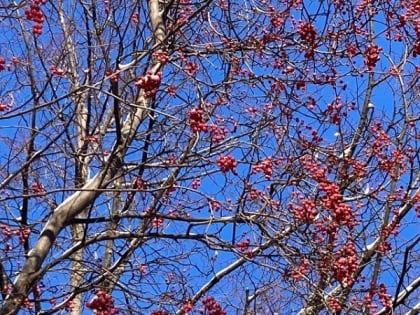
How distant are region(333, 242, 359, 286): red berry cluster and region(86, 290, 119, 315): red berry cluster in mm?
1481

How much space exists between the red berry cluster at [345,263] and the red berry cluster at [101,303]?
148 cm

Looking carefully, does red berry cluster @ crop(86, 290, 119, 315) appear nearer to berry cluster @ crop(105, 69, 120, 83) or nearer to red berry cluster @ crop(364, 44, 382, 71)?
berry cluster @ crop(105, 69, 120, 83)

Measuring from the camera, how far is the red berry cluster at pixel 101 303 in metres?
4.84

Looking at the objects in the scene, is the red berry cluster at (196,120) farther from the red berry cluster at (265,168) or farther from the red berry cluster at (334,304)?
the red berry cluster at (334,304)

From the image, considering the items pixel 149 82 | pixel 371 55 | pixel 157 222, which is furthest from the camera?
pixel 371 55

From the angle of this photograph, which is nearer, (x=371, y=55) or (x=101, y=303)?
(x=101, y=303)

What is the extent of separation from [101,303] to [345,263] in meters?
1.61

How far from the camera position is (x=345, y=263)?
17.0ft

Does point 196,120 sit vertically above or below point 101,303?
above

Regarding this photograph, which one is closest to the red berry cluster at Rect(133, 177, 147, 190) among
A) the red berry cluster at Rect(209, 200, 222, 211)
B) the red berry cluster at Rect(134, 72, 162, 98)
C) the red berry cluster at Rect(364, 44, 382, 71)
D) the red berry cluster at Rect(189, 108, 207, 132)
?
the red berry cluster at Rect(209, 200, 222, 211)

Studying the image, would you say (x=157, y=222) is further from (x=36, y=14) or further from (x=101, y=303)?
(x=36, y=14)

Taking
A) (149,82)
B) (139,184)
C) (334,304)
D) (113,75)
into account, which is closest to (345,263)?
(334,304)

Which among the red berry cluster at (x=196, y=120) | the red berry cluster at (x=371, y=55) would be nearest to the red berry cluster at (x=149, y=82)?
the red berry cluster at (x=196, y=120)

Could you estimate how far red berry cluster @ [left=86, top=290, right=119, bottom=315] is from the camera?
4.84 meters
